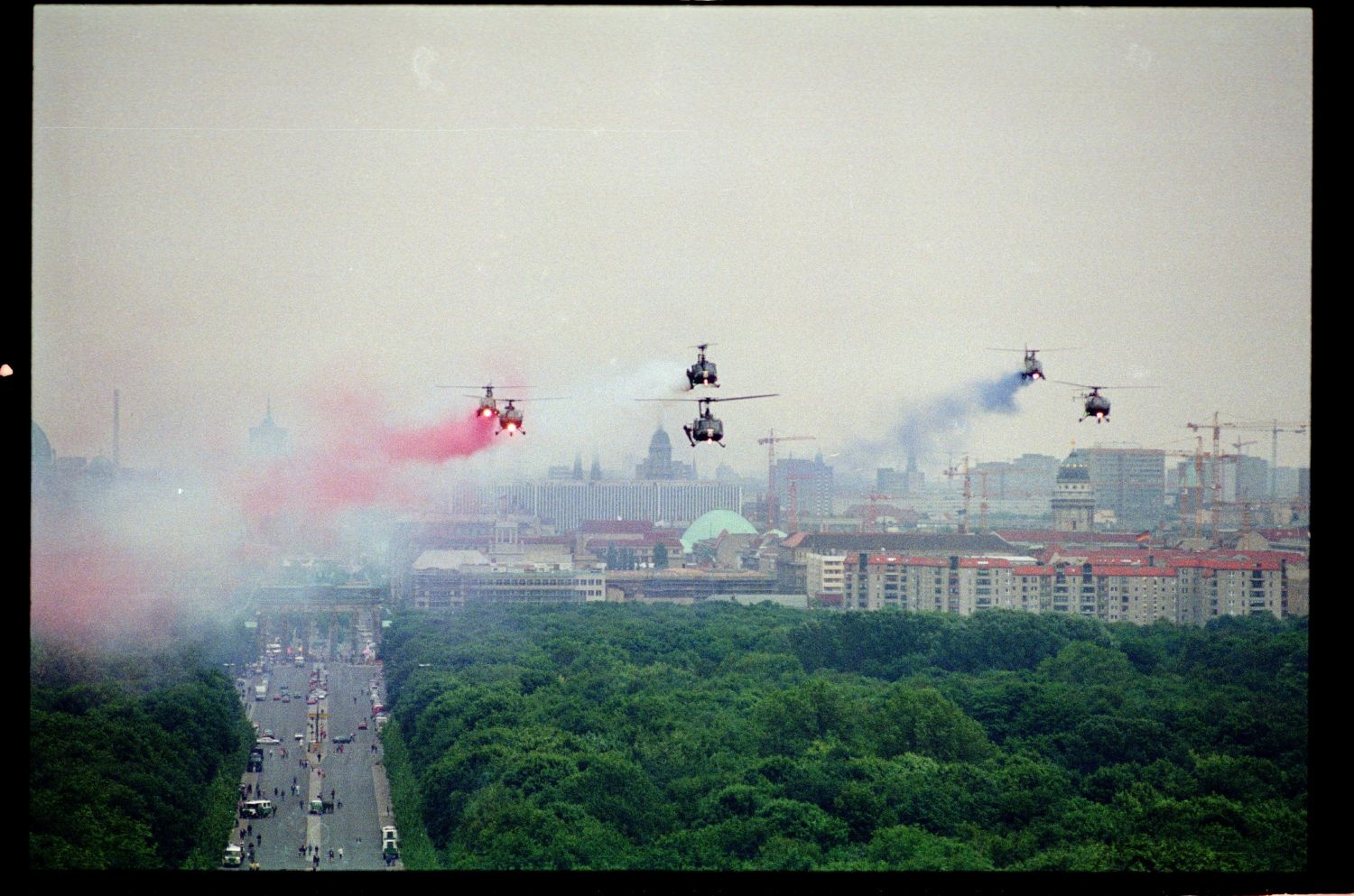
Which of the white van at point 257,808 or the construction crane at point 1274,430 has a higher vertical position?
the construction crane at point 1274,430

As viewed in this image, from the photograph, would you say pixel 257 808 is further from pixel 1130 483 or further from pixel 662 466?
pixel 1130 483

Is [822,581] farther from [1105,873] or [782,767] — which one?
[1105,873]

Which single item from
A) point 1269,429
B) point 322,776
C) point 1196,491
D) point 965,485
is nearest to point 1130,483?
point 1196,491

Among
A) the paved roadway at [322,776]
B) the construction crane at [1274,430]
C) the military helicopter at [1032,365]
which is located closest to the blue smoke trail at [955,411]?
the military helicopter at [1032,365]

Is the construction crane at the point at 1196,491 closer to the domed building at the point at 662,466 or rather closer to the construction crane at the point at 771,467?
the construction crane at the point at 771,467

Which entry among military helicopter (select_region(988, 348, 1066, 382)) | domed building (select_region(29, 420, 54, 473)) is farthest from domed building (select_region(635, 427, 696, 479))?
domed building (select_region(29, 420, 54, 473))

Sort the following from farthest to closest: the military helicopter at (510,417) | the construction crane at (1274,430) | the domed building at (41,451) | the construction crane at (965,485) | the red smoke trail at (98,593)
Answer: the construction crane at (965,485), the construction crane at (1274,430), the military helicopter at (510,417), the red smoke trail at (98,593), the domed building at (41,451)
